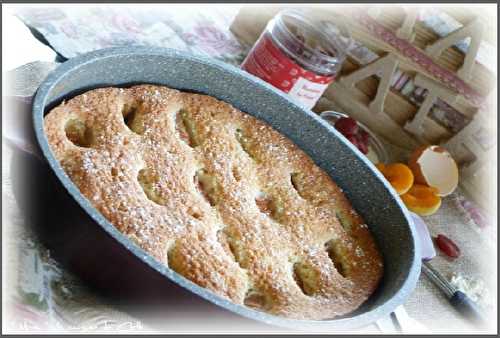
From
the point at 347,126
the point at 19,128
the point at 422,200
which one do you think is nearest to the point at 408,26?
the point at 347,126

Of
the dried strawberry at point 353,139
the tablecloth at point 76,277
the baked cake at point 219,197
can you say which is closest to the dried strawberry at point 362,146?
the dried strawberry at point 353,139

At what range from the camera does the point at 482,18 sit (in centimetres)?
151

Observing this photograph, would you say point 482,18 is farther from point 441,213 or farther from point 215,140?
point 215,140

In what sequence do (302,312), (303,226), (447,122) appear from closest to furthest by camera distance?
(302,312) → (303,226) → (447,122)

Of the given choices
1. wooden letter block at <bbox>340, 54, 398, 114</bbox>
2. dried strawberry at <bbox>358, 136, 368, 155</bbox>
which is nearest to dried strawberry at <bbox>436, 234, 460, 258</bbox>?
dried strawberry at <bbox>358, 136, 368, 155</bbox>

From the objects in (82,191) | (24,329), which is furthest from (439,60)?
(24,329)

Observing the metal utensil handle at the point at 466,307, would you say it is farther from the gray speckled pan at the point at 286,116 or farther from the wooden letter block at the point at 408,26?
the wooden letter block at the point at 408,26

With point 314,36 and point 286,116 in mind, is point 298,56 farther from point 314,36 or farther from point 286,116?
point 286,116

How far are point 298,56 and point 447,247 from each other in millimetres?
482

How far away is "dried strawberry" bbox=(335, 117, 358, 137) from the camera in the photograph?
1556mm

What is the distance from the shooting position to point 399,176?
151 centimetres

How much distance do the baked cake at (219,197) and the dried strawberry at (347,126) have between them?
0.34 m

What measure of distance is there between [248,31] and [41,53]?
0.61m

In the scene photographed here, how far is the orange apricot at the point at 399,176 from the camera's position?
150 centimetres
